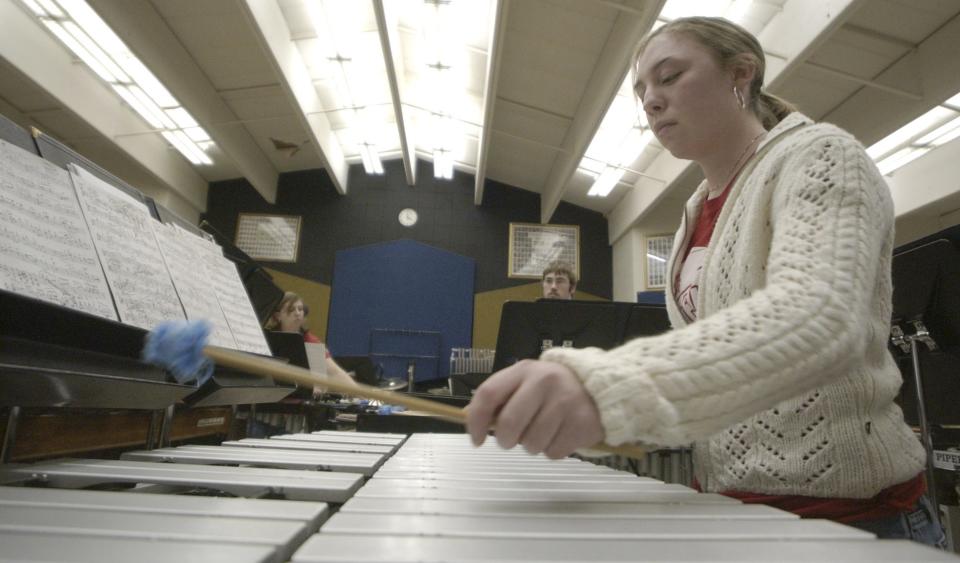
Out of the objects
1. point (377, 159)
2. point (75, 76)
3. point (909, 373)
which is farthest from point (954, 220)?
point (75, 76)

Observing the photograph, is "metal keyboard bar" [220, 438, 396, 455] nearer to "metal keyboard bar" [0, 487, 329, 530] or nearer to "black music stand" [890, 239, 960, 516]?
"metal keyboard bar" [0, 487, 329, 530]

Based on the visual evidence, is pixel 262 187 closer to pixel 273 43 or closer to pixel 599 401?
pixel 273 43

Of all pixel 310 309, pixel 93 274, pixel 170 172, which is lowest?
pixel 93 274

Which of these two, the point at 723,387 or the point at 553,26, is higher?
the point at 553,26

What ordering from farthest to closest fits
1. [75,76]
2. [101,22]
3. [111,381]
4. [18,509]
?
[75,76] → [101,22] → [111,381] → [18,509]

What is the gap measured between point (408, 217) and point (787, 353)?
7954 millimetres

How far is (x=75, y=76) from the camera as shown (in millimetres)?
5430

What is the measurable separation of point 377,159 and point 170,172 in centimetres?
267

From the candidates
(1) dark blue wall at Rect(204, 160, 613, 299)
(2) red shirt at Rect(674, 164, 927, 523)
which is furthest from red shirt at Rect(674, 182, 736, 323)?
(1) dark blue wall at Rect(204, 160, 613, 299)

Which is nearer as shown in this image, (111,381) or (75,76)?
(111,381)

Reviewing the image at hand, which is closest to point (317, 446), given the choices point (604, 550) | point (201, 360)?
point (201, 360)

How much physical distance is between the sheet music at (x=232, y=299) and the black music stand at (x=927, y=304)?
80.8 inches

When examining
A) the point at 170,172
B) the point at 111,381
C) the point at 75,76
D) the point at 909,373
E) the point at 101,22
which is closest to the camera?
the point at 111,381

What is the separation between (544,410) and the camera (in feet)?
1.83
